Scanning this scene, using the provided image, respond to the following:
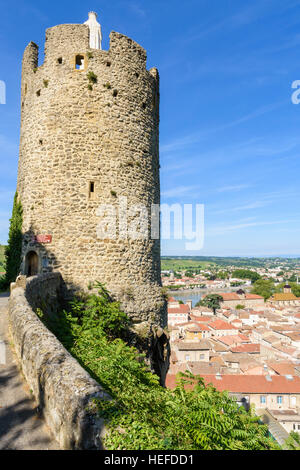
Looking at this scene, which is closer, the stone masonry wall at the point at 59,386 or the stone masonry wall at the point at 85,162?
the stone masonry wall at the point at 59,386

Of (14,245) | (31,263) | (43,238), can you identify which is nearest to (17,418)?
(43,238)

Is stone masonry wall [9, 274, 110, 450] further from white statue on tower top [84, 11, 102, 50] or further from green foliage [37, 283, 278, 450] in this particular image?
white statue on tower top [84, 11, 102, 50]

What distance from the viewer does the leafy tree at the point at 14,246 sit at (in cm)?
1008

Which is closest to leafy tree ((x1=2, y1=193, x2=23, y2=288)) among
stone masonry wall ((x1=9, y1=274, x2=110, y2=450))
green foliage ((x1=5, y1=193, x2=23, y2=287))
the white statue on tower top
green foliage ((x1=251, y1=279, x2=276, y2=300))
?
green foliage ((x1=5, y1=193, x2=23, y2=287))

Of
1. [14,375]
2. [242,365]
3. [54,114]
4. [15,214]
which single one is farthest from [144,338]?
[242,365]

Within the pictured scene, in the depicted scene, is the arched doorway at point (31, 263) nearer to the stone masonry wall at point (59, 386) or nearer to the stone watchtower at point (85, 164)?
the stone watchtower at point (85, 164)

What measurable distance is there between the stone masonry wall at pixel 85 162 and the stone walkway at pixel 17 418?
467 centimetres

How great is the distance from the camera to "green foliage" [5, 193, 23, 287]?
10070 mm

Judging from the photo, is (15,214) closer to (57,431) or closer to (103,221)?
(103,221)

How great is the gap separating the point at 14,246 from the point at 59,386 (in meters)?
8.16

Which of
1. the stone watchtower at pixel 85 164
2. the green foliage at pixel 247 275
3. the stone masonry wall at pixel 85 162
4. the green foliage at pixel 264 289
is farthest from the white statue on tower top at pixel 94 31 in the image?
the green foliage at pixel 247 275

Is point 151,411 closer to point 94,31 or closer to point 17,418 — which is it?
point 17,418

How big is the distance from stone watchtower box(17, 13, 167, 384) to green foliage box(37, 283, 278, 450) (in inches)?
85.8
